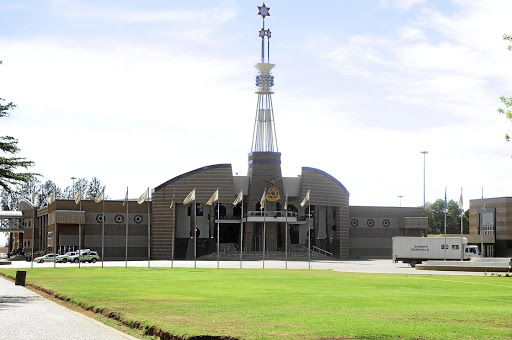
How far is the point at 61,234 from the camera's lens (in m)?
122

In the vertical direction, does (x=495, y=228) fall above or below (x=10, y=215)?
below

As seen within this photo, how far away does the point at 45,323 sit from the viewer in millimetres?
25438

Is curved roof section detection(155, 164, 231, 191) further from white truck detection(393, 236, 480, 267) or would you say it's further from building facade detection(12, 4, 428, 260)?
white truck detection(393, 236, 480, 267)

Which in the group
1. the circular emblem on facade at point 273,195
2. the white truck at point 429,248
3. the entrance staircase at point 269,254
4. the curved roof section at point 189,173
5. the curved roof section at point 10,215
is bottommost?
the entrance staircase at point 269,254

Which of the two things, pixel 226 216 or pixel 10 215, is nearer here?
pixel 226 216

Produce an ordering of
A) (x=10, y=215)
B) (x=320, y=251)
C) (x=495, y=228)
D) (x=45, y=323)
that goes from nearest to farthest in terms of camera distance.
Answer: (x=45, y=323) → (x=320, y=251) → (x=495, y=228) → (x=10, y=215)

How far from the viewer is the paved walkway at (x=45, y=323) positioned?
22.3 metres

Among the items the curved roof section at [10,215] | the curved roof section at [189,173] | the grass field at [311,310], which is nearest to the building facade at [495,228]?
the curved roof section at [189,173]

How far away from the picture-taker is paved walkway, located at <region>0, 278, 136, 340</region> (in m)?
22.3

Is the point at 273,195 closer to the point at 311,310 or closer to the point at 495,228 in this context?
the point at 495,228

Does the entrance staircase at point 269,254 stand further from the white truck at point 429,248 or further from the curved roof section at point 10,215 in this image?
the curved roof section at point 10,215

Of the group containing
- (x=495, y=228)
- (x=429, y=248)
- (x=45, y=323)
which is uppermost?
(x=495, y=228)

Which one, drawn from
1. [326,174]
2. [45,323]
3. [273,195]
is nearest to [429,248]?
[273,195]

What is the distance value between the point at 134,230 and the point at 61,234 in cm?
1194
